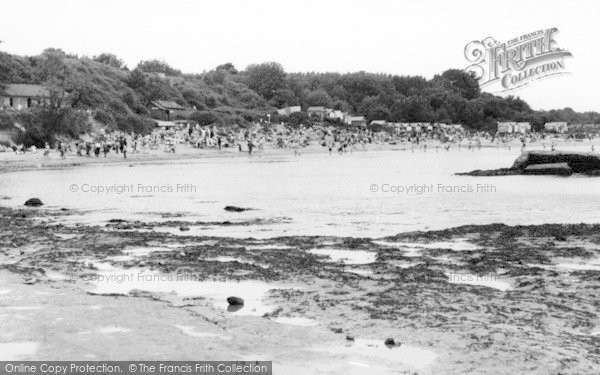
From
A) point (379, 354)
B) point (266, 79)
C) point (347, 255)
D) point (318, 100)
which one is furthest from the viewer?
point (266, 79)

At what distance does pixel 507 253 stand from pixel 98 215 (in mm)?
14021

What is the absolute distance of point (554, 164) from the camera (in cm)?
4416

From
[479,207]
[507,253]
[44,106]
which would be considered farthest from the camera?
[44,106]

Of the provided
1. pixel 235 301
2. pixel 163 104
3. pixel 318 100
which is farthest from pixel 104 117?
pixel 318 100

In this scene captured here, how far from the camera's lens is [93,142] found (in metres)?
71.4

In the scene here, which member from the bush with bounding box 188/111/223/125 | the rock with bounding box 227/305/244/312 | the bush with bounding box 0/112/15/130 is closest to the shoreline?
the bush with bounding box 0/112/15/130

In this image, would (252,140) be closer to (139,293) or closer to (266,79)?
(266,79)

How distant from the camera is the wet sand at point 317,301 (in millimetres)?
7508

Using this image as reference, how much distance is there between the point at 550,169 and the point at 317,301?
1462 inches

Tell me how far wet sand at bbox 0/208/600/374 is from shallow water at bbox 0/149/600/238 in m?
3.57

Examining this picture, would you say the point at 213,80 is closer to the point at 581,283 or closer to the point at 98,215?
the point at 98,215

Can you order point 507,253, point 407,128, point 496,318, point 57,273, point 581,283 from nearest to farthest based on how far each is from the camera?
point 496,318 → point 581,283 → point 57,273 → point 507,253 → point 407,128

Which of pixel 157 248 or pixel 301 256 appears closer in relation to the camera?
pixel 301 256

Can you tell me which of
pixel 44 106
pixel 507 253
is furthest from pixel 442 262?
pixel 44 106
